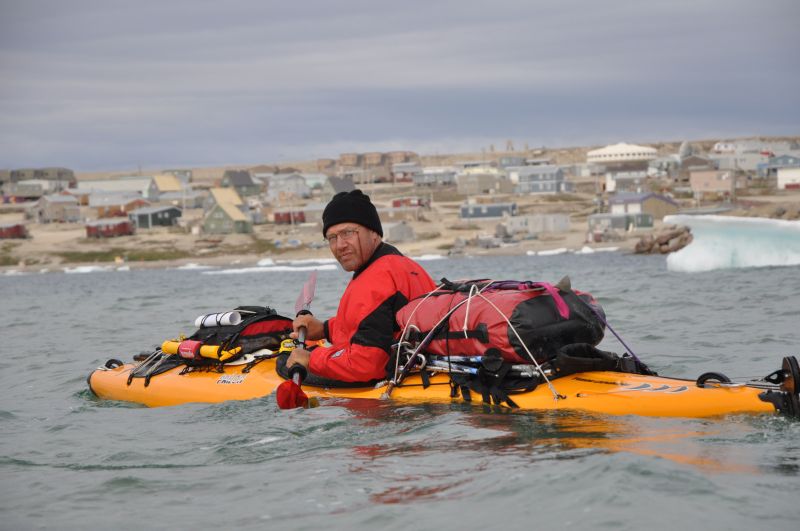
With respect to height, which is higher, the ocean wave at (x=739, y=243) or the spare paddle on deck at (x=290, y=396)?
the spare paddle on deck at (x=290, y=396)

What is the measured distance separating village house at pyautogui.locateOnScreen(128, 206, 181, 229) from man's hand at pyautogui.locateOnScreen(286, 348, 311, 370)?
78940 millimetres

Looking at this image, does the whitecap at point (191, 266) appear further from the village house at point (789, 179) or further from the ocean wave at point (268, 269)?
the village house at point (789, 179)

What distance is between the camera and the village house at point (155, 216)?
84.6 meters

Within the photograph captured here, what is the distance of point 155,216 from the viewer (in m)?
85.2

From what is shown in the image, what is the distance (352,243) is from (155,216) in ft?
263

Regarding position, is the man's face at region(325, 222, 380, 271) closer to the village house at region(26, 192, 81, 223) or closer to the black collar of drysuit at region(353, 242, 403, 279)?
the black collar of drysuit at region(353, 242, 403, 279)

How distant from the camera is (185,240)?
245 feet

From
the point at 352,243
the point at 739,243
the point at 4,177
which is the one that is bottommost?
the point at 739,243

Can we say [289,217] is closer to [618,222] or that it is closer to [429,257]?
[429,257]

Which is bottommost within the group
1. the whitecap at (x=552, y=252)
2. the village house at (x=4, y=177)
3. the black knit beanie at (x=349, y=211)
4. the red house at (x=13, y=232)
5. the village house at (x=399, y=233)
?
the whitecap at (x=552, y=252)

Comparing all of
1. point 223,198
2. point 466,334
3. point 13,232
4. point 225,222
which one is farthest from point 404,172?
point 466,334

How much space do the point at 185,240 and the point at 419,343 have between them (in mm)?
68950

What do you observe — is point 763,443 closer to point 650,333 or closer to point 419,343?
point 419,343

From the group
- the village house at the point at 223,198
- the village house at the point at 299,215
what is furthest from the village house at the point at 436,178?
the village house at the point at 223,198
